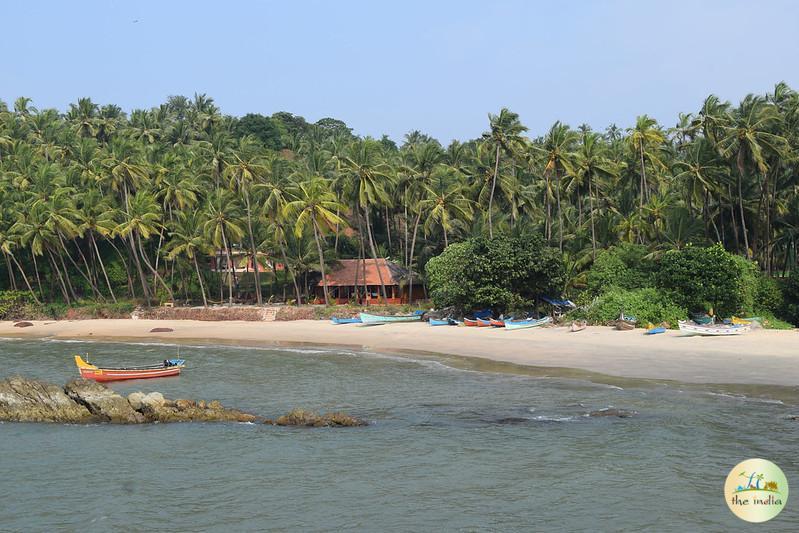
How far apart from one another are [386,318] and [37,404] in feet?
93.7

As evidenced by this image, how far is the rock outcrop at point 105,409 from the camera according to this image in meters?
26.4

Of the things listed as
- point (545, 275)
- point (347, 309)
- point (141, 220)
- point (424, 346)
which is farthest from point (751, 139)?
point (141, 220)

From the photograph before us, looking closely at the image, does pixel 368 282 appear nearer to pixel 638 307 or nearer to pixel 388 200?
pixel 388 200

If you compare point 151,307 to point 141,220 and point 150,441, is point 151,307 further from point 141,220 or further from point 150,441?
point 150,441

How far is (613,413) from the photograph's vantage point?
83.3ft

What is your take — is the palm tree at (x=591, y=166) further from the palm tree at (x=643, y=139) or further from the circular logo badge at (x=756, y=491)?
the circular logo badge at (x=756, y=491)

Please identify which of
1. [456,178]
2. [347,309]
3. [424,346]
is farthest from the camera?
[456,178]

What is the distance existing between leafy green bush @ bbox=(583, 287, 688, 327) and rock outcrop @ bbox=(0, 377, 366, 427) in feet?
77.2

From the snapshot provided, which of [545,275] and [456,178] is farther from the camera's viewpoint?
[456,178]

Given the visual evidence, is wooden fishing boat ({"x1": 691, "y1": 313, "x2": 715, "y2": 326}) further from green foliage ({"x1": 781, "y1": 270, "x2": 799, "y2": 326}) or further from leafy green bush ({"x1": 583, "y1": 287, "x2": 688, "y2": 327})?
green foliage ({"x1": 781, "y1": 270, "x2": 799, "y2": 326})

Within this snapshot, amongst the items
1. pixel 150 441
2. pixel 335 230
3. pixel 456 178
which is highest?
pixel 456 178

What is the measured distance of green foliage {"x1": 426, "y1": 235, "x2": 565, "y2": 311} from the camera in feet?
160

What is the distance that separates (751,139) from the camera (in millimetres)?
45031

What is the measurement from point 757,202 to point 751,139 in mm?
8333
